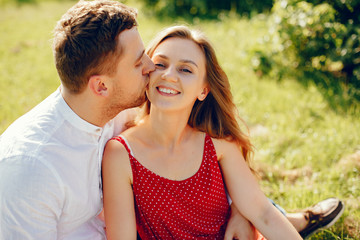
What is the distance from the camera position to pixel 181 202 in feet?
8.00

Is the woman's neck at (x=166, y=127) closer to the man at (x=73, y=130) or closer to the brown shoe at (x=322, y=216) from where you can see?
the man at (x=73, y=130)

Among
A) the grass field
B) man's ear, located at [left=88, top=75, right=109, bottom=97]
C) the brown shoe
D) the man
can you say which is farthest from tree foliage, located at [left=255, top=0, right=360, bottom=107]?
man's ear, located at [left=88, top=75, right=109, bottom=97]

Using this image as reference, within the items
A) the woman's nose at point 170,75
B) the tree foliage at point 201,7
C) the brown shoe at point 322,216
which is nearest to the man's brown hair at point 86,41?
the woman's nose at point 170,75

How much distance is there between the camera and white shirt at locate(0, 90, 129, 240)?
1833 millimetres

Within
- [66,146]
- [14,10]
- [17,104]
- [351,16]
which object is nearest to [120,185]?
[66,146]

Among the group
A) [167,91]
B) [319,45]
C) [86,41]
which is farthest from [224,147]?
[319,45]

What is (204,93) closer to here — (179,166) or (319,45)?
(179,166)

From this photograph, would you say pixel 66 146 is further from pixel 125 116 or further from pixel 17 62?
pixel 17 62

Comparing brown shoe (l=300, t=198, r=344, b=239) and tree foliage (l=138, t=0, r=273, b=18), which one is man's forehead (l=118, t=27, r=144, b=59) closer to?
brown shoe (l=300, t=198, r=344, b=239)

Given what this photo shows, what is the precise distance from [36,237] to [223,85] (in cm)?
167

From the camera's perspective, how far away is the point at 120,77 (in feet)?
7.44

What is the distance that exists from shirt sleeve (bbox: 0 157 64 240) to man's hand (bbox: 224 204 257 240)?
1272 mm

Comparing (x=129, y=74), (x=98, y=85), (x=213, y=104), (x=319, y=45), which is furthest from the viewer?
(x=319, y=45)

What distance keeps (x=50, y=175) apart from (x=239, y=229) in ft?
4.58
